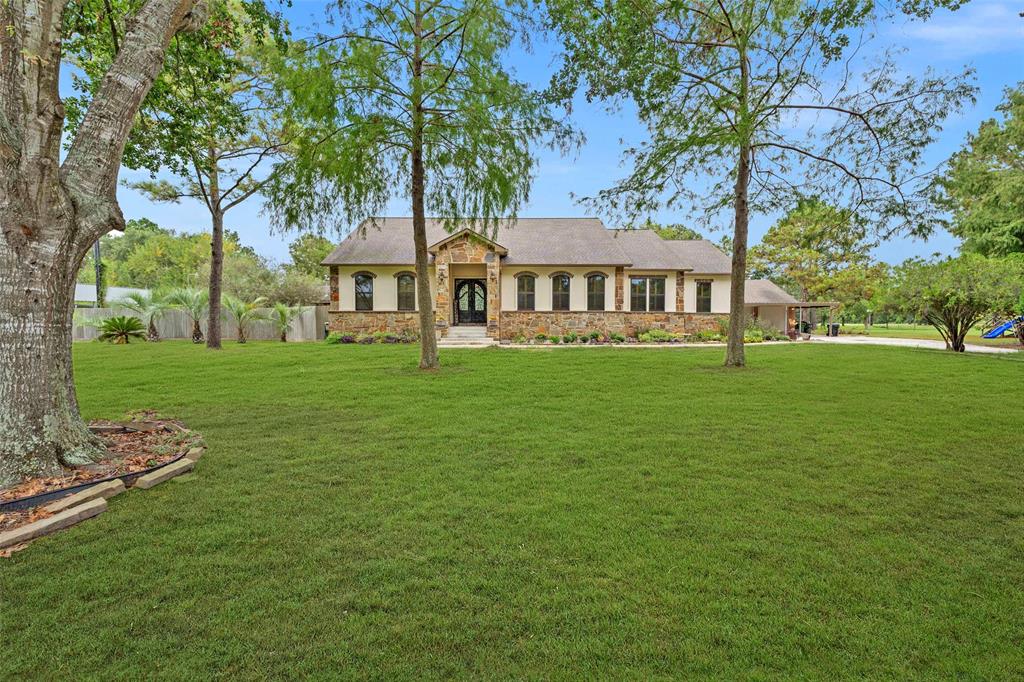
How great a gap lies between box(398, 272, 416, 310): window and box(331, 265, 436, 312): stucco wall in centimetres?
18

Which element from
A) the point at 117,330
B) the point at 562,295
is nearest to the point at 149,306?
the point at 117,330

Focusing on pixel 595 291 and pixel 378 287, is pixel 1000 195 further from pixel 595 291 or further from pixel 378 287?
pixel 378 287

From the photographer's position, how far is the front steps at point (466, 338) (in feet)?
60.7

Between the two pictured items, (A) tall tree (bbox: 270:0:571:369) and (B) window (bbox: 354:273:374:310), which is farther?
(B) window (bbox: 354:273:374:310)

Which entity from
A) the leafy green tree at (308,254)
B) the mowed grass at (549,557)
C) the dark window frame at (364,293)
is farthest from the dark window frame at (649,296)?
the leafy green tree at (308,254)

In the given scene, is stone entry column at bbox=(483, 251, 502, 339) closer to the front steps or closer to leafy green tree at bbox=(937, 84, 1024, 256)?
the front steps

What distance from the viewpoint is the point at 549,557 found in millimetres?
2867

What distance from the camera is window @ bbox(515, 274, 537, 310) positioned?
21297 millimetres

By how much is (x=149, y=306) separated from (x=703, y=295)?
25.1 metres

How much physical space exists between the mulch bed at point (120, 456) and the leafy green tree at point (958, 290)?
19.5m

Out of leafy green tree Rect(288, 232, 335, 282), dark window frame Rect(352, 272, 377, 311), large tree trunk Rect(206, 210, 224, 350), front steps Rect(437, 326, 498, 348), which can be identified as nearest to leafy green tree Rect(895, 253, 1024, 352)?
front steps Rect(437, 326, 498, 348)

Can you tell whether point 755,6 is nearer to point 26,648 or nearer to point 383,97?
point 383,97

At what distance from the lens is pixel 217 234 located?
17328mm

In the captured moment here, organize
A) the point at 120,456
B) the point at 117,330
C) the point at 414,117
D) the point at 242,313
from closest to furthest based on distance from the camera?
the point at 120,456 → the point at 414,117 → the point at 117,330 → the point at 242,313
